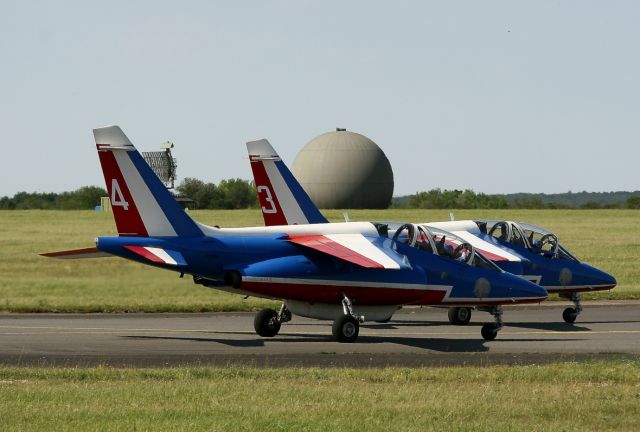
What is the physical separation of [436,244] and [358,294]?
2.17 metres

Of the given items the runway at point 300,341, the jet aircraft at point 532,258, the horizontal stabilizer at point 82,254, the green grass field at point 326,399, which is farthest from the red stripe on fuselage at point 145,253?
the jet aircraft at point 532,258

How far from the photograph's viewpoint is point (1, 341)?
2419 centimetres

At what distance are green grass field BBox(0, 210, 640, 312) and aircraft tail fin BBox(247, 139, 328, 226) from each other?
2864 millimetres

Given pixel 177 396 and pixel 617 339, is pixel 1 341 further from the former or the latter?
pixel 617 339

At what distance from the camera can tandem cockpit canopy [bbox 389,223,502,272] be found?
26.2 meters

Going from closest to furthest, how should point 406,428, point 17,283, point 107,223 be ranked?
1. point 406,428
2. point 17,283
3. point 107,223

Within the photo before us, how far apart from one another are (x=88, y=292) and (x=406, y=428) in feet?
62.3

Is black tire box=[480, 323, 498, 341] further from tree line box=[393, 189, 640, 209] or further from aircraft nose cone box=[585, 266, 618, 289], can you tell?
tree line box=[393, 189, 640, 209]

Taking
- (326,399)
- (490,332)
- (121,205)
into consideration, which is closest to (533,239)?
(490,332)

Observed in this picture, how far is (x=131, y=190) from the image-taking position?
Answer: 24109 millimetres

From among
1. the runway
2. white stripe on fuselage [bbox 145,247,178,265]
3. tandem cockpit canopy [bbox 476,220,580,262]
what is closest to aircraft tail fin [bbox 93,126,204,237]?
white stripe on fuselage [bbox 145,247,178,265]

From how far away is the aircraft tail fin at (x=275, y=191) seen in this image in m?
33.4

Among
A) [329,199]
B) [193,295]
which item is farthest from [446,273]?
[329,199]

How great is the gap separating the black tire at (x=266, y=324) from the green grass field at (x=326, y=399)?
676cm
